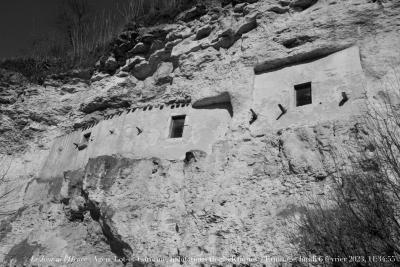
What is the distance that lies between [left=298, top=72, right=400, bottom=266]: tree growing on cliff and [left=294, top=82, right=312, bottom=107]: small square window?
1.82m

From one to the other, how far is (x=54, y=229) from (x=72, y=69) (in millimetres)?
8086

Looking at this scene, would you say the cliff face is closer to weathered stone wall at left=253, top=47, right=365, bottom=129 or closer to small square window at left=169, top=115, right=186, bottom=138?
weathered stone wall at left=253, top=47, right=365, bottom=129

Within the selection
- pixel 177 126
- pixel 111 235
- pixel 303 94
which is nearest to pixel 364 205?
pixel 303 94

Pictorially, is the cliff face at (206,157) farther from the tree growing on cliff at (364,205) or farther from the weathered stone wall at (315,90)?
the tree growing on cliff at (364,205)

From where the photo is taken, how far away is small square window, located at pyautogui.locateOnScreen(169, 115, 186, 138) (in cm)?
1241

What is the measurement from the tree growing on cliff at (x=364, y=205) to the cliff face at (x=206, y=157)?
0.38m

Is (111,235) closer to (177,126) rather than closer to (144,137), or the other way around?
(144,137)

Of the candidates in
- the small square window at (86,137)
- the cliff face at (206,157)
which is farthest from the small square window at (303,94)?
the small square window at (86,137)

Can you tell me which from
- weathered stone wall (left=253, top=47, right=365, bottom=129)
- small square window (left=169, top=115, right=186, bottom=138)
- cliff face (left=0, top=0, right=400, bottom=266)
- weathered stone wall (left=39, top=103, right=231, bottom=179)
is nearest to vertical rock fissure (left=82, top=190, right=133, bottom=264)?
cliff face (left=0, top=0, right=400, bottom=266)

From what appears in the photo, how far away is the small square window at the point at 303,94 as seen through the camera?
10.1 meters

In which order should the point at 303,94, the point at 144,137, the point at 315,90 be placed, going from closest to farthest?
the point at 315,90 < the point at 303,94 < the point at 144,137

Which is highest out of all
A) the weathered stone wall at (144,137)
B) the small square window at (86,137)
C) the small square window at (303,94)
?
the small square window at (303,94)

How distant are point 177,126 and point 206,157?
2.50 metres

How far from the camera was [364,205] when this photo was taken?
21.8 feet
